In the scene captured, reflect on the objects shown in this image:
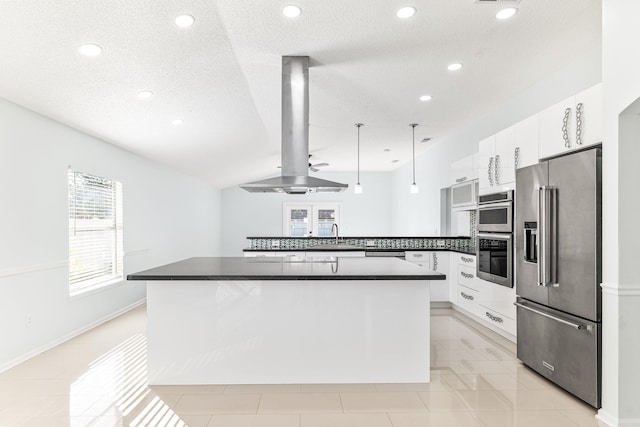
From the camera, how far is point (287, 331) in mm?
3104

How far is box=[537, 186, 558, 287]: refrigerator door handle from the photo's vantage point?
2.97m

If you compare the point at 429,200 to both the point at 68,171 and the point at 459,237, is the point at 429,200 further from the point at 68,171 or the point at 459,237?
the point at 68,171

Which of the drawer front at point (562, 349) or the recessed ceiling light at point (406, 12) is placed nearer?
the drawer front at point (562, 349)

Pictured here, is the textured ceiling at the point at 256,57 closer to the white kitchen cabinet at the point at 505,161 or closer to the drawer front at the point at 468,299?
the white kitchen cabinet at the point at 505,161

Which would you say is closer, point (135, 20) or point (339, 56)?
point (135, 20)

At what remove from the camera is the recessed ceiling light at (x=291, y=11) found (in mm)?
2734

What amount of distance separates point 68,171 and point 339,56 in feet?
10.0

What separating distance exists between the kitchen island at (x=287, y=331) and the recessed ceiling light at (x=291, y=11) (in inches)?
69.8

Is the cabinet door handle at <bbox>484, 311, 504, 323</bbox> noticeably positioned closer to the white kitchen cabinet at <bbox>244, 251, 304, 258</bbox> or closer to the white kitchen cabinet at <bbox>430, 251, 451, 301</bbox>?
the white kitchen cabinet at <bbox>430, 251, 451, 301</bbox>

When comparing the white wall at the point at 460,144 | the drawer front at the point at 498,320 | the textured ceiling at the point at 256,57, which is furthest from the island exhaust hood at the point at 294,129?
the white wall at the point at 460,144

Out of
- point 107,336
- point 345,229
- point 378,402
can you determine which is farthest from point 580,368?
point 345,229

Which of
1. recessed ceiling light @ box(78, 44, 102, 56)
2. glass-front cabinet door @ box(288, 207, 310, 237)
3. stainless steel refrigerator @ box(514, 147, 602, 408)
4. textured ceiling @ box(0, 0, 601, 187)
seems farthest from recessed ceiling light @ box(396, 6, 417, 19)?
glass-front cabinet door @ box(288, 207, 310, 237)

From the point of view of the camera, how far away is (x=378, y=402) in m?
2.78

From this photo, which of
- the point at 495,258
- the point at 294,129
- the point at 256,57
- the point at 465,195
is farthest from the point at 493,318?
the point at 256,57
